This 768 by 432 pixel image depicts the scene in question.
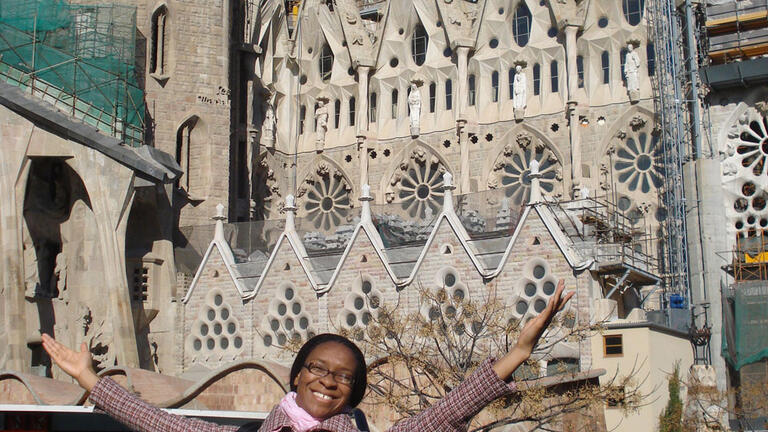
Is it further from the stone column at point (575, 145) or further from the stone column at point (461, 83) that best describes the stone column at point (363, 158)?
the stone column at point (575, 145)

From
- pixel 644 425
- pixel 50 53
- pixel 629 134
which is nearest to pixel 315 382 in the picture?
pixel 644 425

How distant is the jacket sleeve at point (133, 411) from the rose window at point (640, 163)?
2723 cm

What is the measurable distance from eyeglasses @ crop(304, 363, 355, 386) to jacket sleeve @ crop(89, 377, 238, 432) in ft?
1.24

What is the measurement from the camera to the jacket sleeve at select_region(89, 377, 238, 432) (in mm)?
3635

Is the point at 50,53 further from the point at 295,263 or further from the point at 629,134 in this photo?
the point at 629,134

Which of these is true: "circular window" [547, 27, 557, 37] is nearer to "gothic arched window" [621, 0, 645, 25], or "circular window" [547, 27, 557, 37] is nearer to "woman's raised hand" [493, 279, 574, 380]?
"gothic arched window" [621, 0, 645, 25]

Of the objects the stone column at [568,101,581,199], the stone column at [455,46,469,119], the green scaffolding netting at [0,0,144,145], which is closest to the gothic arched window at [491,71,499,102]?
the stone column at [455,46,469,119]

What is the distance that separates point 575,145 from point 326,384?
2750cm

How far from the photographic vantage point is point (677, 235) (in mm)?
27469

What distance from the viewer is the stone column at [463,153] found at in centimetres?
3191

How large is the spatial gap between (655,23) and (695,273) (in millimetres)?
7240

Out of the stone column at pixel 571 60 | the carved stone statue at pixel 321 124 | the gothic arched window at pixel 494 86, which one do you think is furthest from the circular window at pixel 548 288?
the carved stone statue at pixel 321 124

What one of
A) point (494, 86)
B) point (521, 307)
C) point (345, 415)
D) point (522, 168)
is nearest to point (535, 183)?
point (521, 307)

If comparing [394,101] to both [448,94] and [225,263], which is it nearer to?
[448,94]
